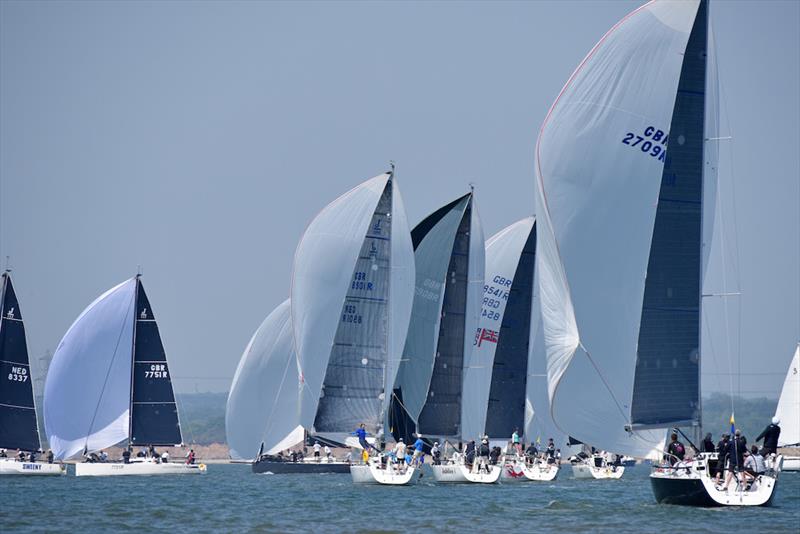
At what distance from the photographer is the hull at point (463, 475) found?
44250 millimetres

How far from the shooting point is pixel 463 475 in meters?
44.6

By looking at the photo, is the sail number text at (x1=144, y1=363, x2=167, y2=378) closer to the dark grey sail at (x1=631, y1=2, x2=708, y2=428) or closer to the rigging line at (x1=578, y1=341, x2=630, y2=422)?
the rigging line at (x1=578, y1=341, x2=630, y2=422)

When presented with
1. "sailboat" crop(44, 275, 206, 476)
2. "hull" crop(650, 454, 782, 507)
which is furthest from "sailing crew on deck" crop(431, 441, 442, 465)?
"hull" crop(650, 454, 782, 507)

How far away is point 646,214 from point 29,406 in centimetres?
3269

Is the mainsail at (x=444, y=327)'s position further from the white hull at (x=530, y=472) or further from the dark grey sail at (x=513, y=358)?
the white hull at (x=530, y=472)

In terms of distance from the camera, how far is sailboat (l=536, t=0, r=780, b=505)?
2903 cm

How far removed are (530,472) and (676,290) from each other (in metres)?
19.6

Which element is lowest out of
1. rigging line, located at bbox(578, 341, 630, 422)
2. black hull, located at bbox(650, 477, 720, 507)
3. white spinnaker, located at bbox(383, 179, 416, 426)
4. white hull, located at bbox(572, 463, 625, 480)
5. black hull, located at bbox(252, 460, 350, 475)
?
black hull, located at bbox(252, 460, 350, 475)

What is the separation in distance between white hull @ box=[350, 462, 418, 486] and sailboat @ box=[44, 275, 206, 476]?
641 inches

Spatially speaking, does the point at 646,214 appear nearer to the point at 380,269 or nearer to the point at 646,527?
the point at 646,527

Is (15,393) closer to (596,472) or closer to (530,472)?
(530,472)

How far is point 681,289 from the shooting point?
96.6 feet

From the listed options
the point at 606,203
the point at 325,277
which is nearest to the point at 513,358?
the point at 325,277

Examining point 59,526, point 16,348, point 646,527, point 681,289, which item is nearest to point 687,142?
point 681,289
